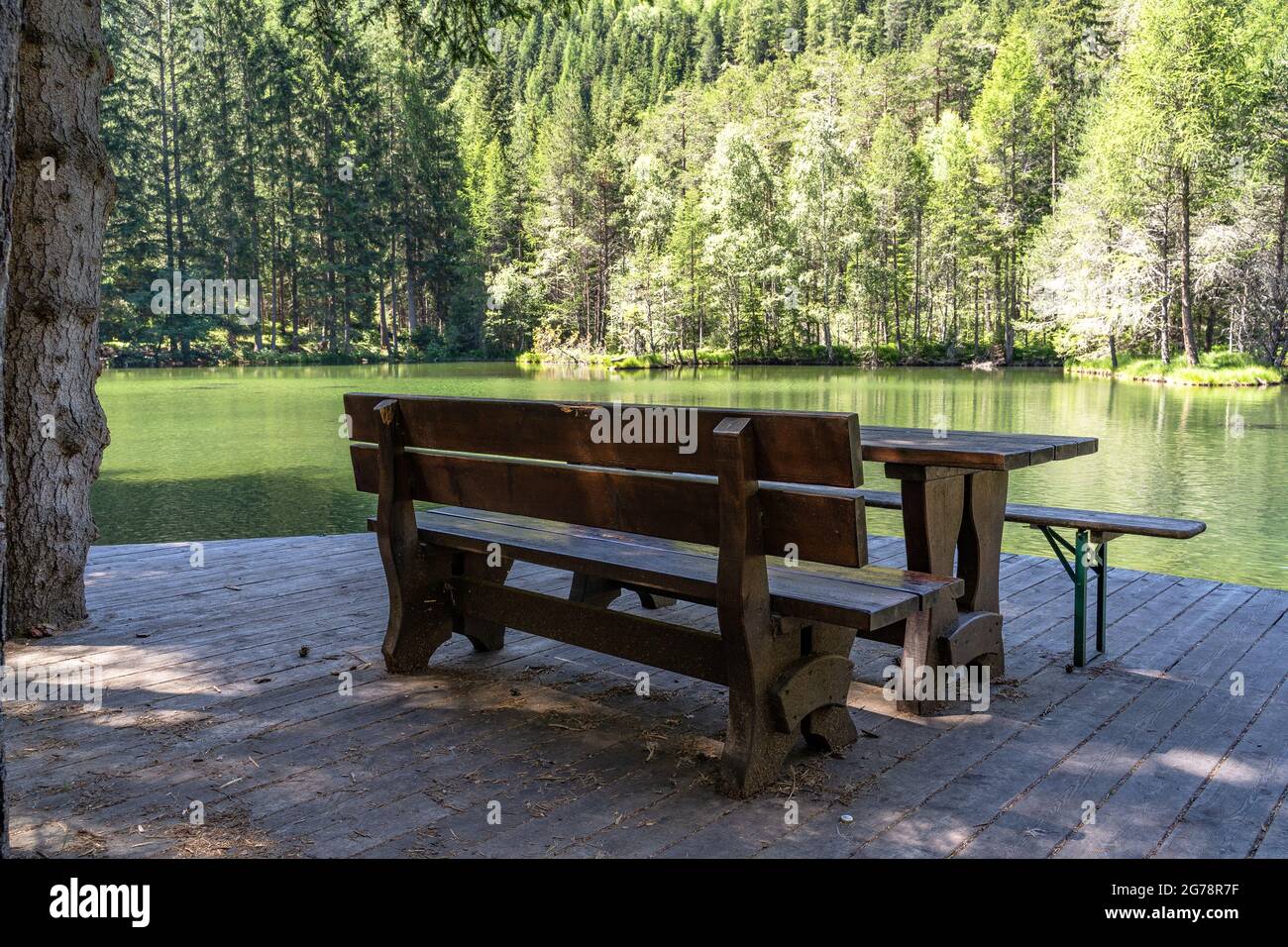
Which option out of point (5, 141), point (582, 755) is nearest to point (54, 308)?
point (5, 141)

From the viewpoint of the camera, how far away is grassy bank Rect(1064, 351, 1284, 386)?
31734 millimetres

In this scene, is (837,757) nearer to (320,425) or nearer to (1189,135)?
(320,425)

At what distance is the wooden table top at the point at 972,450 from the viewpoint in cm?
353

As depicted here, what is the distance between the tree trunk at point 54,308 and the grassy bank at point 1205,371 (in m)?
33.7

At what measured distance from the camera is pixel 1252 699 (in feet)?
12.7

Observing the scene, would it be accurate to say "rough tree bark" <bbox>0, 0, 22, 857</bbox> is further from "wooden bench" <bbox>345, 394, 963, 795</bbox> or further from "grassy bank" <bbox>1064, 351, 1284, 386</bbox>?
"grassy bank" <bbox>1064, 351, 1284, 386</bbox>

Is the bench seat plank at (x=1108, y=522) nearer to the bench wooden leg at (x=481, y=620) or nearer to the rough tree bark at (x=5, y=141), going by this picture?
the bench wooden leg at (x=481, y=620)

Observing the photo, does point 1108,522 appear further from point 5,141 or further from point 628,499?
point 5,141

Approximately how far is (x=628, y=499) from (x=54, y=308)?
3004mm

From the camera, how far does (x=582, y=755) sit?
3.30 metres

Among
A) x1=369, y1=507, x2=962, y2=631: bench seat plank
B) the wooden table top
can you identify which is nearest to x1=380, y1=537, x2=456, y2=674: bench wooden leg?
x1=369, y1=507, x2=962, y2=631: bench seat plank

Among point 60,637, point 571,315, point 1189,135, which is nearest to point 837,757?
point 60,637
